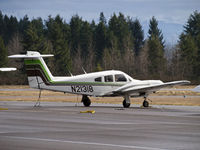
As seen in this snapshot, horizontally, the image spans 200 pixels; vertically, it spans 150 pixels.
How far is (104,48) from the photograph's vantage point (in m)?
140

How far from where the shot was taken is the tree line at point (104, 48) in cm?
9519

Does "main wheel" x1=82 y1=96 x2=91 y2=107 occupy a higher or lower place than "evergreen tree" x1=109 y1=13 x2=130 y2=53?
lower

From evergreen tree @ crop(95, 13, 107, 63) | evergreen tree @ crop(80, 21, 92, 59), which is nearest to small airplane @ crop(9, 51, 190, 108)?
evergreen tree @ crop(95, 13, 107, 63)

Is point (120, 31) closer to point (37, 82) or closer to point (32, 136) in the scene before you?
point (37, 82)

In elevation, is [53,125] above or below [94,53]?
below

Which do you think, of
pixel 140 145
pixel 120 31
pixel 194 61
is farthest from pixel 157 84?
pixel 120 31

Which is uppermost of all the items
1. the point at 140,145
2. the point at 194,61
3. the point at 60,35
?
the point at 60,35

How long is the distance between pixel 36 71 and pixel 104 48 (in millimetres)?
106427

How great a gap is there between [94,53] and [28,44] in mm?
38295

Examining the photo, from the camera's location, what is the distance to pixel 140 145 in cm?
1434

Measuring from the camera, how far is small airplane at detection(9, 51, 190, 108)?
3228 cm

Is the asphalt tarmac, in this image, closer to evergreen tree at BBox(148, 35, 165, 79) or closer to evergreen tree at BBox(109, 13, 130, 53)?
evergreen tree at BBox(148, 35, 165, 79)

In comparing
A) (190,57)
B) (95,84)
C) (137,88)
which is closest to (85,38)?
(190,57)

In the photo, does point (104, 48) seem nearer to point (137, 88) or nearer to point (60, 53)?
point (60, 53)
